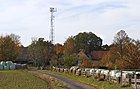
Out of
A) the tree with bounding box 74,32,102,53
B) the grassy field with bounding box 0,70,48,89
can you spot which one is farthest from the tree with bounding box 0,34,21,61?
the grassy field with bounding box 0,70,48,89

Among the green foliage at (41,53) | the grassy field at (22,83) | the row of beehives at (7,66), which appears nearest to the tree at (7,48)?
the green foliage at (41,53)

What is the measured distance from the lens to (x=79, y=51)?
126 meters

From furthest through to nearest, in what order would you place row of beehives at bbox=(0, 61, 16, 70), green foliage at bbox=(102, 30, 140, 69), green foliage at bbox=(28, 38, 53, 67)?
green foliage at bbox=(28, 38, 53, 67)
row of beehives at bbox=(0, 61, 16, 70)
green foliage at bbox=(102, 30, 140, 69)

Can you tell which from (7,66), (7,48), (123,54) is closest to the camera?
(123,54)

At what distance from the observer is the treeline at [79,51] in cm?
7499

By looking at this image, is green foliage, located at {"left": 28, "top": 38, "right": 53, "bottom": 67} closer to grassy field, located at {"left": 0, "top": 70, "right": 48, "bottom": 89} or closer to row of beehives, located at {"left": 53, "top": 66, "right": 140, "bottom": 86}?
row of beehives, located at {"left": 53, "top": 66, "right": 140, "bottom": 86}

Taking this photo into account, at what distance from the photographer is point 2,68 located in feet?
358

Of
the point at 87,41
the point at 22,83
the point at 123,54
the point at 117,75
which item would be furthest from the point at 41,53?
the point at 117,75

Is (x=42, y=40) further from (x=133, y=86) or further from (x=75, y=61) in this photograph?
(x=133, y=86)

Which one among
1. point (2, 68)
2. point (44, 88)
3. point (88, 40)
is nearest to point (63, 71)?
point (2, 68)

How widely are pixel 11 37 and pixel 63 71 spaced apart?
60.6 meters

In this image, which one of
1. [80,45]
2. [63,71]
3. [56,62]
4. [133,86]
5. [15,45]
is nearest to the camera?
[133,86]

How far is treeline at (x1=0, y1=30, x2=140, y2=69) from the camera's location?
74994 mm

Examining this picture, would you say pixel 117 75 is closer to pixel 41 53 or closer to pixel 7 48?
pixel 41 53
